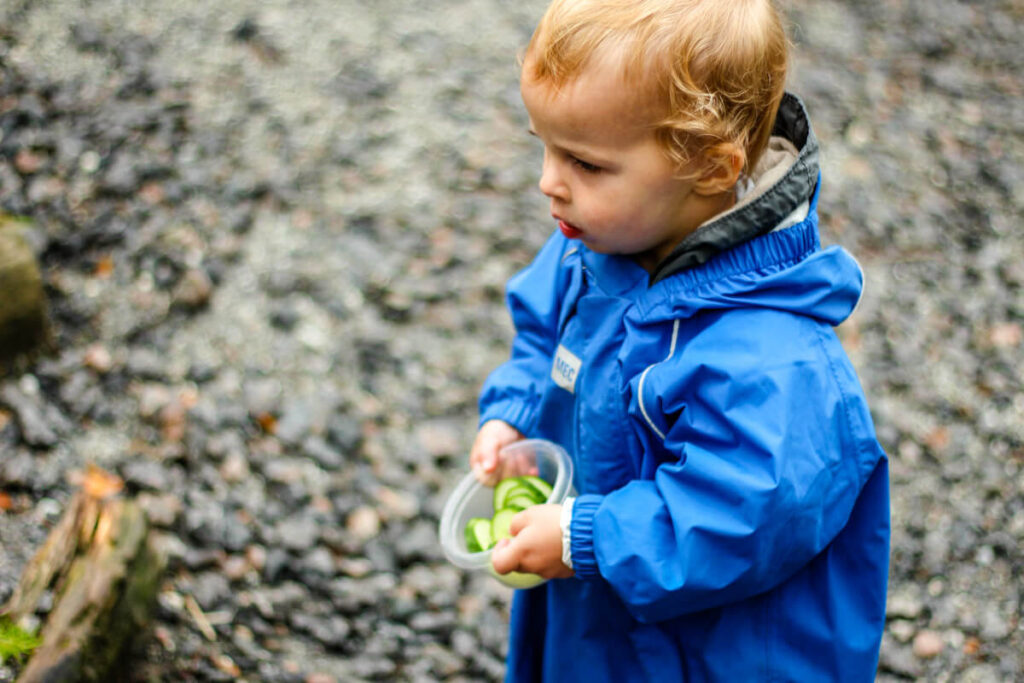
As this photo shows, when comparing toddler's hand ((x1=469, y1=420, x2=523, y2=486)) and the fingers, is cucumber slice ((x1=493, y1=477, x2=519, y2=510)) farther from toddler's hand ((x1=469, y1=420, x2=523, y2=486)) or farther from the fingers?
the fingers

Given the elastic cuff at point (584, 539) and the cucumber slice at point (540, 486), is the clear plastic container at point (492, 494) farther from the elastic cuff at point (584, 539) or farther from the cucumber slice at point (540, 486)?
the elastic cuff at point (584, 539)

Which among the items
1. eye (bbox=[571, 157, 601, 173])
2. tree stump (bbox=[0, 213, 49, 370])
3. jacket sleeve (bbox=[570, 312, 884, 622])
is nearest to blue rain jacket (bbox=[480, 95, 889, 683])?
jacket sleeve (bbox=[570, 312, 884, 622])

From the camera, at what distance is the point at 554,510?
1740 millimetres

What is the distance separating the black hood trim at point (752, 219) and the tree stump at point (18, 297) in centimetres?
281

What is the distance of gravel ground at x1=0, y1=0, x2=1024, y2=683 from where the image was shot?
315cm

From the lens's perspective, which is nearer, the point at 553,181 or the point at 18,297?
the point at 553,181

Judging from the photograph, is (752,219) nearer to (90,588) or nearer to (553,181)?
(553,181)

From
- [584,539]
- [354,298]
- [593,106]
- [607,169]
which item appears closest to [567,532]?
[584,539]

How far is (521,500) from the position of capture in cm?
195

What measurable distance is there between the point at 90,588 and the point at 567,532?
1596 mm

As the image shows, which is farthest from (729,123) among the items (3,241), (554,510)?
(3,241)

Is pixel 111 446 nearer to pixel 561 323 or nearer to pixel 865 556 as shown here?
pixel 561 323

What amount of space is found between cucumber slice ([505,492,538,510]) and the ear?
73 centimetres

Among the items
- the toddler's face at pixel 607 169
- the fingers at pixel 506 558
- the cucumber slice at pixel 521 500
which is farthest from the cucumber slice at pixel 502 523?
the toddler's face at pixel 607 169
